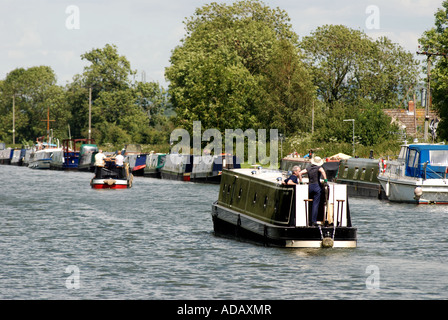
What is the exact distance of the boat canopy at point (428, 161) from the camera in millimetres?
44812

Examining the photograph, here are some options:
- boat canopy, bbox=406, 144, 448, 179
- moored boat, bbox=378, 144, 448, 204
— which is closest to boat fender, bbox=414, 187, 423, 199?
moored boat, bbox=378, 144, 448, 204

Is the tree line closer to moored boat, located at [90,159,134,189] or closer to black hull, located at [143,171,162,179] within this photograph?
black hull, located at [143,171,162,179]

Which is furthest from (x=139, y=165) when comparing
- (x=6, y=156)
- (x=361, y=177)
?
(x=6, y=156)

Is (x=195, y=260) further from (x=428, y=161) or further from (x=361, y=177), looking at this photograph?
(x=361, y=177)

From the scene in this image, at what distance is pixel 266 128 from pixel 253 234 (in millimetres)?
62344

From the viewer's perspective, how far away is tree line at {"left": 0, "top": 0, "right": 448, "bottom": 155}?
83.9 m

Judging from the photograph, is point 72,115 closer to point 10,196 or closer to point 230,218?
point 10,196

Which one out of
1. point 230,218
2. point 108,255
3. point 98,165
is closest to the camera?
point 108,255

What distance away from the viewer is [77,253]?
27094mm

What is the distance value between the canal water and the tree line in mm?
35035

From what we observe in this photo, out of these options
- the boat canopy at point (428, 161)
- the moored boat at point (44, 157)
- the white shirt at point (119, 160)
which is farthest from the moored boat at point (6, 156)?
the boat canopy at point (428, 161)

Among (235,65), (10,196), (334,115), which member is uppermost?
(235,65)

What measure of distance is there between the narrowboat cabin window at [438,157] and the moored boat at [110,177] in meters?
22.9
